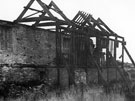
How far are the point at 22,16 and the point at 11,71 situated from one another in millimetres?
3170

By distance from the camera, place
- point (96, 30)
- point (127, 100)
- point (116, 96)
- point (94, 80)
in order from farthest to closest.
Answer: point (94, 80)
point (96, 30)
point (127, 100)
point (116, 96)

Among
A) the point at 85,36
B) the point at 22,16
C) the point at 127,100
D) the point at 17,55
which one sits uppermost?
the point at 22,16

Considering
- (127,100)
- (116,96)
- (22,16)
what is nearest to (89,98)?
(116,96)

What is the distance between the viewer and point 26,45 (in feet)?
44.1

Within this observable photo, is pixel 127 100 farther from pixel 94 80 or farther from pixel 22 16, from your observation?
pixel 22 16

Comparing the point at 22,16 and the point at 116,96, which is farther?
the point at 22,16

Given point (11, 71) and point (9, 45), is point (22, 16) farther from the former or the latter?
point (11, 71)

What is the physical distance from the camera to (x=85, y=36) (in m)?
15.4

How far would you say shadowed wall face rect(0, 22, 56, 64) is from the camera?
12.3 metres

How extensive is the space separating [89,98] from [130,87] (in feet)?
15.2

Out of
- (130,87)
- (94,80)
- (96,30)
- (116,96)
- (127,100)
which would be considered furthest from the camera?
(94,80)

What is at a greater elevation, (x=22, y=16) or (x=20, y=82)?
(x=22, y=16)

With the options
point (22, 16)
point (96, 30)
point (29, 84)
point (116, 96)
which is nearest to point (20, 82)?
point (29, 84)

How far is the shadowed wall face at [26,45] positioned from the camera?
40.3 ft
